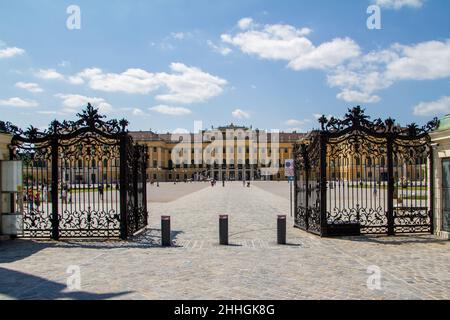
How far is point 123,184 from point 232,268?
5945 mm

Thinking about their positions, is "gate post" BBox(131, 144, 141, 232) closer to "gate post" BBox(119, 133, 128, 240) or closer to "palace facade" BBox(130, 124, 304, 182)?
"gate post" BBox(119, 133, 128, 240)

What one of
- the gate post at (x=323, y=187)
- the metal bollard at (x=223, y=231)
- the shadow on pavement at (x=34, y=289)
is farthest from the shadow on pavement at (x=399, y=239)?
the shadow on pavement at (x=34, y=289)

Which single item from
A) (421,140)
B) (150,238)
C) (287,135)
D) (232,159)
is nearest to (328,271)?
(150,238)

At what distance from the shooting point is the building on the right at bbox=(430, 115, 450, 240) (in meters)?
13.0

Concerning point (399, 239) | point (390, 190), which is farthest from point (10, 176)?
point (399, 239)

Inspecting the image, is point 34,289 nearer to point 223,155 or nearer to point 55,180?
point 55,180

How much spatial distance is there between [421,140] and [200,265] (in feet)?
30.2

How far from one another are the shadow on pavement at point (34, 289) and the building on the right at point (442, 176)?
10.4m

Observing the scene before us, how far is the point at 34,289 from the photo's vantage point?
7520 millimetres

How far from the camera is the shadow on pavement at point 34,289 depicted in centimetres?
704

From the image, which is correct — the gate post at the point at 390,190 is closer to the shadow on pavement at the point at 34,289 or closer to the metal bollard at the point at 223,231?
the metal bollard at the point at 223,231

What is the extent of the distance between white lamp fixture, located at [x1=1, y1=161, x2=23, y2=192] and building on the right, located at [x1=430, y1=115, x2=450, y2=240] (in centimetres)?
1331

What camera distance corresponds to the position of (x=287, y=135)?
124438mm
